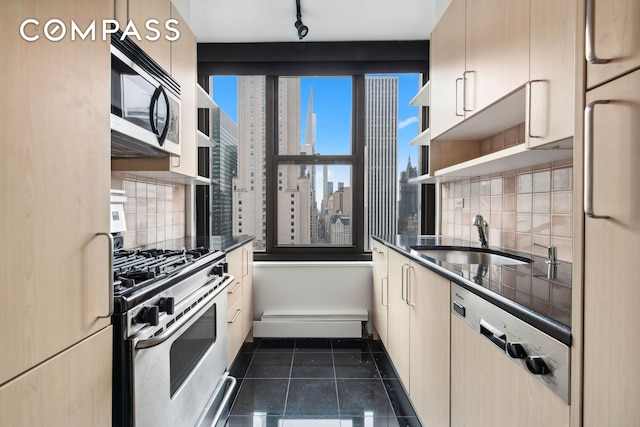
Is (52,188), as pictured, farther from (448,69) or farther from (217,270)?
(448,69)

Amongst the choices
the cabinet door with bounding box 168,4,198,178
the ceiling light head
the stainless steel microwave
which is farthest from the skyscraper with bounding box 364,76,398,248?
the stainless steel microwave

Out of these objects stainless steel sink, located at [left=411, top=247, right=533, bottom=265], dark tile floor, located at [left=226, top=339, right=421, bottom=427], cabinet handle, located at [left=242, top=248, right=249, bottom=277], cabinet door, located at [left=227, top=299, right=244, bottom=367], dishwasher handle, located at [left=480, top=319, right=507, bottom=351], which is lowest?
dark tile floor, located at [left=226, top=339, right=421, bottom=427]

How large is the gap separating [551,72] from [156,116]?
162cm

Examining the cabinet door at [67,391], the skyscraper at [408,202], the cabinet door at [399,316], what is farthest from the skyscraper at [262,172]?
the cabinet door at [67,391]

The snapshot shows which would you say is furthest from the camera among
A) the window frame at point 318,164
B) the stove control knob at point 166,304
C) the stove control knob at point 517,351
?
the window frame at point 318,164

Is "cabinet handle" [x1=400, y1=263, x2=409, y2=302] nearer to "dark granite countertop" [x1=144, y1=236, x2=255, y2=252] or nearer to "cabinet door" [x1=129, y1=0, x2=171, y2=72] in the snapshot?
"dark granite countertop" [x1=144, y1=236, x2=255, y2=252]

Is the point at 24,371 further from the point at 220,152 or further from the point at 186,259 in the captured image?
the point at 220,152

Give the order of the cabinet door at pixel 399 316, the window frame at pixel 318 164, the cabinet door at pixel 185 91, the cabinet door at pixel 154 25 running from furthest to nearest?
the window frame at pixel 318 164, the cabinet door at pixel 185 91, the cabinet door at pixel 399 316, the cabinet door at pixel 154 25

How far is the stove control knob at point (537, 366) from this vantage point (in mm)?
704

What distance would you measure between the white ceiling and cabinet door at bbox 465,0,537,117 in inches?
33.9

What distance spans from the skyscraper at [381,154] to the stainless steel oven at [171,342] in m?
1.69

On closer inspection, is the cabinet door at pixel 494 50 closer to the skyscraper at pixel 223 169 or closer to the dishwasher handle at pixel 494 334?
the dishwasher handle at pixel 494 334

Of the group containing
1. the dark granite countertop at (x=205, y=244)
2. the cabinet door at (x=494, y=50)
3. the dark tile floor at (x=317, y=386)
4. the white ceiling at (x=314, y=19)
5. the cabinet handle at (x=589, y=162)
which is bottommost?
the dark tile floor at (x=317, y=386)

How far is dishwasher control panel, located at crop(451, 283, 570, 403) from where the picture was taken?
0.66 meters
